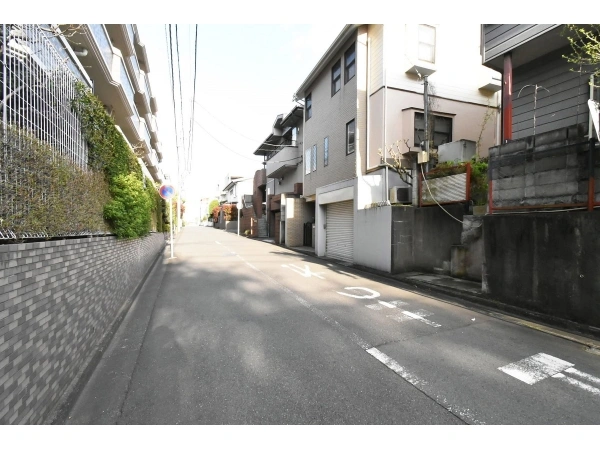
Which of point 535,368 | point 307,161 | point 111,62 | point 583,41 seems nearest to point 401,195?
point 583,41

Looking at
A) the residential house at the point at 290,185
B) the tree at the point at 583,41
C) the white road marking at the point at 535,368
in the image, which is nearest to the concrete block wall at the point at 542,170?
the tree at the point at 583,41

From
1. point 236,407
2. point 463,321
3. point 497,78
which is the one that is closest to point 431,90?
point 497,78

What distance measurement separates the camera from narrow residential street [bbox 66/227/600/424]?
2.45m

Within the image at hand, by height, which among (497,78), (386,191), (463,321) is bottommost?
(463,321)

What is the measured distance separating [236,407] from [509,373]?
292 cm

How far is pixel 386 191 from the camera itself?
392 inches

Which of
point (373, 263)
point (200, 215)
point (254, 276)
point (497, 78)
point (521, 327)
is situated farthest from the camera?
point (200, 215)

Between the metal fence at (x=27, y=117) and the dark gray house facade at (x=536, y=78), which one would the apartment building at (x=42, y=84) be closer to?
the metal fence at (x=27, y=117)

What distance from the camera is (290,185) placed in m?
20.6

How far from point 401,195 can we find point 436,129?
12.4ft

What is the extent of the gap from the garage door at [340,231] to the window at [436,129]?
3.54 m

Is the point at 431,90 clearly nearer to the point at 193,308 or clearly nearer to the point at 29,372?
the point at 193,308

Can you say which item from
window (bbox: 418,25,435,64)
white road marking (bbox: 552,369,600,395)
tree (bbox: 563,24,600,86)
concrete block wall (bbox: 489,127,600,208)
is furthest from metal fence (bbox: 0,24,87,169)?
window (bbox: 418,25,435,64)

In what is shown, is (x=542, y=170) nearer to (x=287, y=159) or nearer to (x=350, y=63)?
(x=350, y=63)
